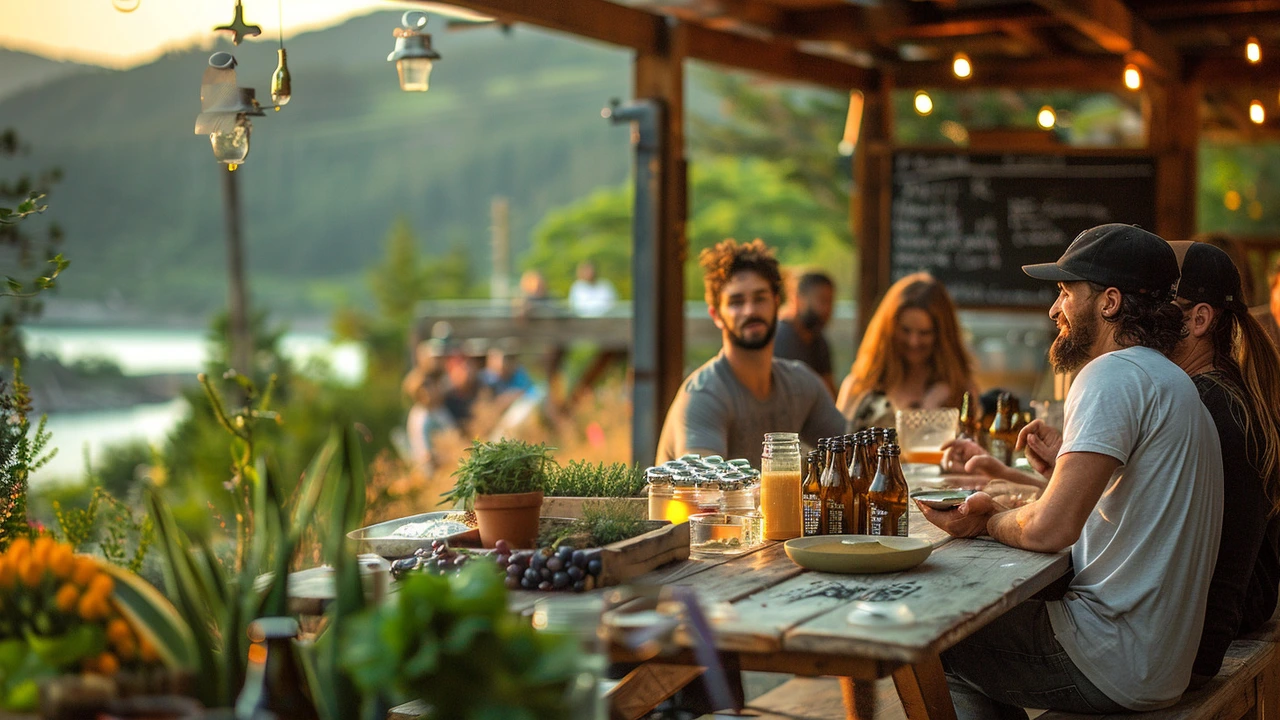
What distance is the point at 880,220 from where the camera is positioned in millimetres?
6562

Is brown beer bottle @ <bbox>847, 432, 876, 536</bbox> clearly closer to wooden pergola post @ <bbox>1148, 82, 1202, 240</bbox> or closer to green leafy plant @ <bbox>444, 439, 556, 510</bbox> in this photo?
green leafy plant @ <bbox>444, 439, 556, 510</bbox>

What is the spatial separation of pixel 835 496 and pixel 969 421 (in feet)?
4.78

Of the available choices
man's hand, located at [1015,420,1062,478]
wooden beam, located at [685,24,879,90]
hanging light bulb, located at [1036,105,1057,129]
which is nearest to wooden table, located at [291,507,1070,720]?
Answer: man's hand, located at [1015,420,1062,478]

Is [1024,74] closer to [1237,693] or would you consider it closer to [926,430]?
[926,430]

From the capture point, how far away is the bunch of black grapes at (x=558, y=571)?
2.29 metres

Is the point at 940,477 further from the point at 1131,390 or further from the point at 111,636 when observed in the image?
the point at 111,636

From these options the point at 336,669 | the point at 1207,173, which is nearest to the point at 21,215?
the point at 336,669

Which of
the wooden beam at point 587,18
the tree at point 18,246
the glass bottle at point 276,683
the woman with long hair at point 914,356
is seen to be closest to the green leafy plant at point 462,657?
the glass bottle at point 276,683

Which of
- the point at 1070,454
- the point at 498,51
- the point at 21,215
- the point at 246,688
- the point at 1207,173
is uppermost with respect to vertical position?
the point at 498,51

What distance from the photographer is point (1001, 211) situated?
636 centimetres

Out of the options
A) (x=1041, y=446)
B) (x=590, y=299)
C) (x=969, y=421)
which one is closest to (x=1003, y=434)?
(x=969, y=421)

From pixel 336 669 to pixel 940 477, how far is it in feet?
7.17

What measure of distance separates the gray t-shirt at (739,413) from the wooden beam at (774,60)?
1.59 metres

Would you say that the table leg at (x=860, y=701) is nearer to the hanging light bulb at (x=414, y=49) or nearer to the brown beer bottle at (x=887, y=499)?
the brown beer bottle at (x=887, y=499)
